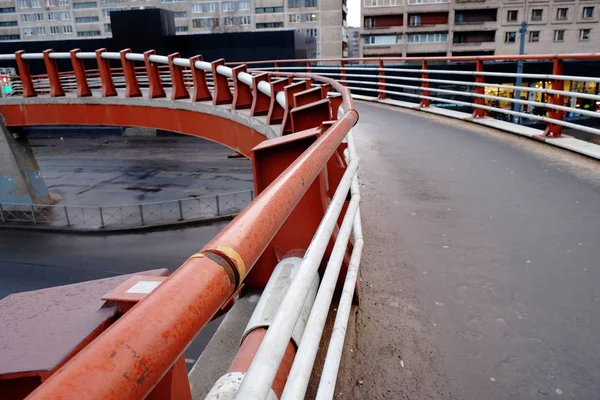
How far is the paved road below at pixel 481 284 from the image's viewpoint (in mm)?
2254

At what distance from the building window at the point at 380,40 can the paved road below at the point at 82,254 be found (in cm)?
5563

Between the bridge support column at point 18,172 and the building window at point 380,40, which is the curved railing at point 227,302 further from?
the building window at point 380,40

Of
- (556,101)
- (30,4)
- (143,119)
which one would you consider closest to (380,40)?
(143,119)

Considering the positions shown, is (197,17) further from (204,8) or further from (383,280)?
(383,280)

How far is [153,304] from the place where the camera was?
32.4 inches

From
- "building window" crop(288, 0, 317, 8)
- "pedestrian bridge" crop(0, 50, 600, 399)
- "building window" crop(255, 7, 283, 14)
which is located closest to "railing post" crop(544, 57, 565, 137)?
"pedestrian bridge" crop(0, 50, 600, 399)

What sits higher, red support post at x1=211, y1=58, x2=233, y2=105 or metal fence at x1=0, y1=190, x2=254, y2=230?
red support post at x1=211, y1=58, x2=233, y2=105

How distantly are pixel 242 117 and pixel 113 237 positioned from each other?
1191cm

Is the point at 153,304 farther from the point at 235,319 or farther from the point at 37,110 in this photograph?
the point at 37,110

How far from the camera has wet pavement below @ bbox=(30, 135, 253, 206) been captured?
26.3 metres

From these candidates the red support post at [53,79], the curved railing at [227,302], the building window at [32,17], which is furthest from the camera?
the building window at [32,17]

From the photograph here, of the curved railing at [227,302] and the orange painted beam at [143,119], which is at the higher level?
the curved railing at [227,302]

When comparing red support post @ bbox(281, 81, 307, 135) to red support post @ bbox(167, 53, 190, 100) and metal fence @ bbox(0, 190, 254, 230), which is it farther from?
metal fence @ bbox(0, 190, 254, 230)

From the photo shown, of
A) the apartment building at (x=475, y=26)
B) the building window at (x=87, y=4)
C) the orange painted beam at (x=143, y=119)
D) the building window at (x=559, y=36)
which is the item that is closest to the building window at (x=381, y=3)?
the apartment building at (x=475, y=26)
